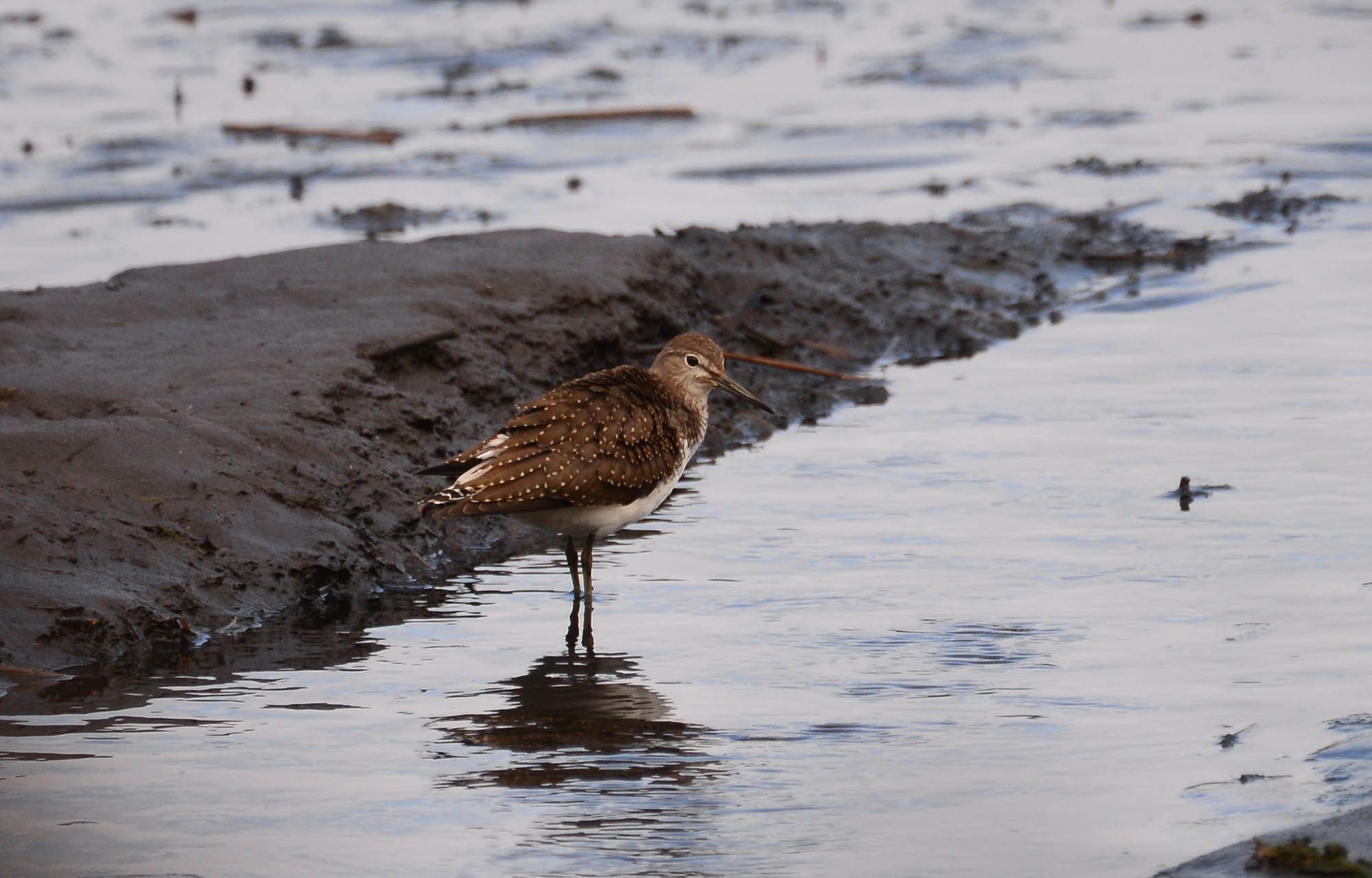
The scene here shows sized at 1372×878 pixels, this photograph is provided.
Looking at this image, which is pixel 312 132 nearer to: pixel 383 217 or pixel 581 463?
pixel 383 217

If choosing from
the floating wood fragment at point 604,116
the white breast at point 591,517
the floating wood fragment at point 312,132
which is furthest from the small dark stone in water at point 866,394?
the floating wood fragment at point 312,132

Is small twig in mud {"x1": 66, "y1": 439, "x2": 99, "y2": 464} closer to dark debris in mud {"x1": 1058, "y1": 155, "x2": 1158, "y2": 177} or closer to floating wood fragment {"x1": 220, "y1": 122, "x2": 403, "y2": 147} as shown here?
floating wood fragment {"x1": 220, "y1": 122, "x2": 403, "y2": 147}

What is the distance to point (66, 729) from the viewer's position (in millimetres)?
5812

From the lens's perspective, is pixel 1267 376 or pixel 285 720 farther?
pixel 1267 376

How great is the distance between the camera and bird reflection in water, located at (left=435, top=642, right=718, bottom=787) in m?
5.52

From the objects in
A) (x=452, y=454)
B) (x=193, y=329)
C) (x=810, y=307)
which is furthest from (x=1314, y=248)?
(x=193, y=329)

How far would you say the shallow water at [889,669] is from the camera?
16.5 ft

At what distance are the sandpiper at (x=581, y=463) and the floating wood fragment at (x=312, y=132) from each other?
31.1ft

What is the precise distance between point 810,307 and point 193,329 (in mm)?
3948

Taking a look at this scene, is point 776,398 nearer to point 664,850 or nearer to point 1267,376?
point 1267,376

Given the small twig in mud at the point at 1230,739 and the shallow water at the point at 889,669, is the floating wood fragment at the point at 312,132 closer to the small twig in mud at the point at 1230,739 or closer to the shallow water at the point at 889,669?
the shallow water at the point at 889,669

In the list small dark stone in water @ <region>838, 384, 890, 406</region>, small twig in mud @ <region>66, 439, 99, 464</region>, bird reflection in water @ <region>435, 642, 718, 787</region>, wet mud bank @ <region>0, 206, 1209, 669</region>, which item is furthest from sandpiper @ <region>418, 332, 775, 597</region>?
small dark stone in water @ <region>838, 384, 890, 406</region>

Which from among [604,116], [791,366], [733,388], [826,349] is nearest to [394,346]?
[733,388]

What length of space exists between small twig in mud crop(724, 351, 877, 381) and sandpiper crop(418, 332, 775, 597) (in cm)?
251
